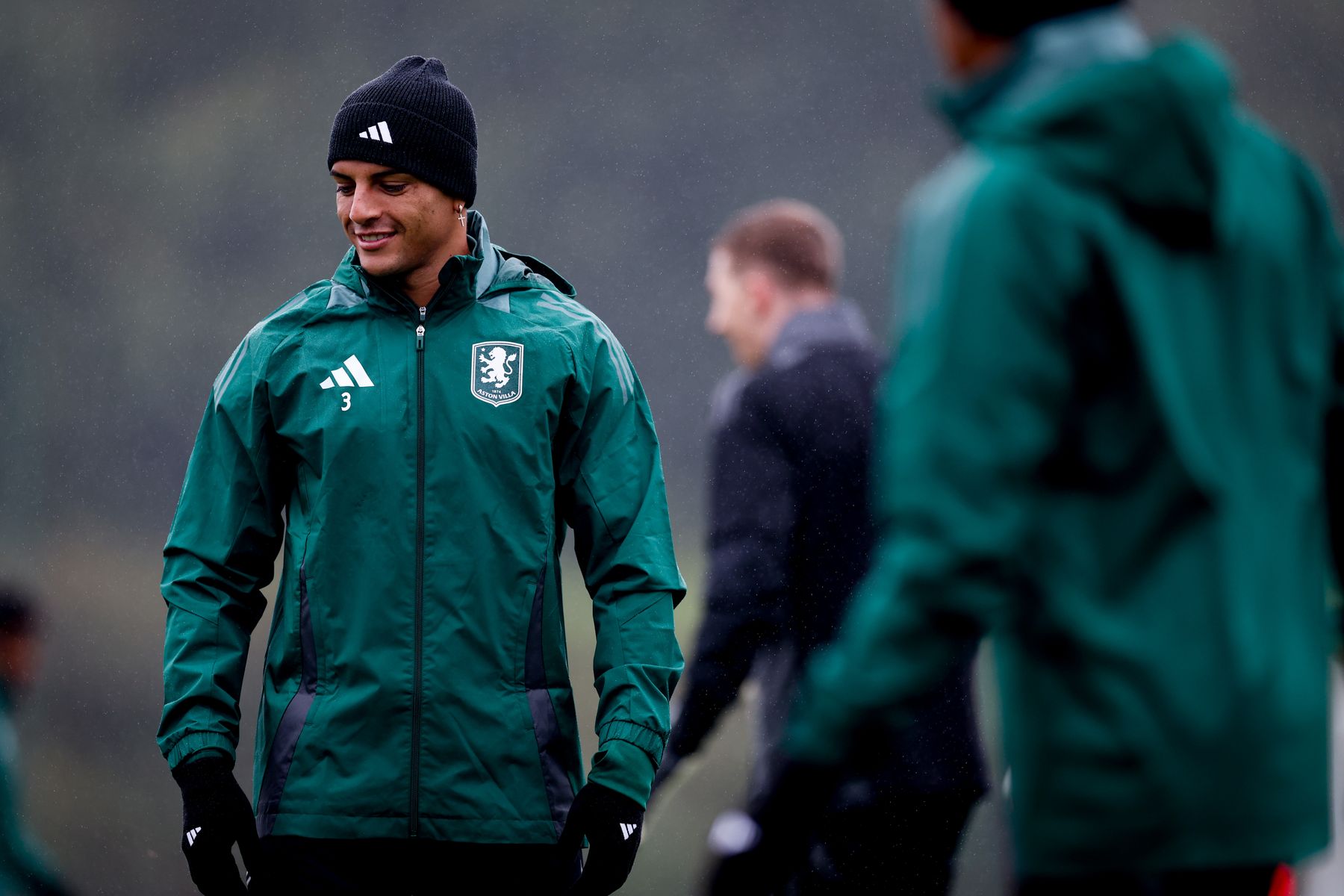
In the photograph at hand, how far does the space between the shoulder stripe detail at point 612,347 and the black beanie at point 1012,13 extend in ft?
4.15

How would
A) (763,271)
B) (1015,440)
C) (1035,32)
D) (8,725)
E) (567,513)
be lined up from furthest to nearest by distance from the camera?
1. (8,725)
2. (763,271)
3. (567,513)
4. (1035,32)
5. (1015,440)

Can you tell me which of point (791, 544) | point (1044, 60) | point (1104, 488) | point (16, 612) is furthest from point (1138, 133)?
point (16, 612)

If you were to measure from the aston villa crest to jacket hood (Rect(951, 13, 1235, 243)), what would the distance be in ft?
4.13

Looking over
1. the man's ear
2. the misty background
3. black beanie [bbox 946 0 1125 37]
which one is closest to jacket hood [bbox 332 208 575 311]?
the man's ear

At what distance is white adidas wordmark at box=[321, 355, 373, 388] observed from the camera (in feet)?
7.55

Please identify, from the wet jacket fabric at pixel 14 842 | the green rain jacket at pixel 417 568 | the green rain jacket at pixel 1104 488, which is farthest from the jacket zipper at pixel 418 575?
the wet jacket fabric at pixel 14 842

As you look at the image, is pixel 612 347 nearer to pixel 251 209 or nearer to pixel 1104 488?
pixel 1104 488

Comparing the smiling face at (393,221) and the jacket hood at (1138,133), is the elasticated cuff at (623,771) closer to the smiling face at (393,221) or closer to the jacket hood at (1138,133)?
the smiling face at (393,221)

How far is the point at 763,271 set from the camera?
9.93ft

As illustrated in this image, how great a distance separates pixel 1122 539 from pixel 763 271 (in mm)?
1925

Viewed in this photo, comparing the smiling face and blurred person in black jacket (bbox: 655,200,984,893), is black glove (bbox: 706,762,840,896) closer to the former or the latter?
blurred person in black jacket (bbox: 655,200,984,893)

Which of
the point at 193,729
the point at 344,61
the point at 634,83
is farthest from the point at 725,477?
the point at 344,61

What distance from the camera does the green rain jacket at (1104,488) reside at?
3.68 feet

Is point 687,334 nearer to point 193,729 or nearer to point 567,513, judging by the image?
point 567,513
